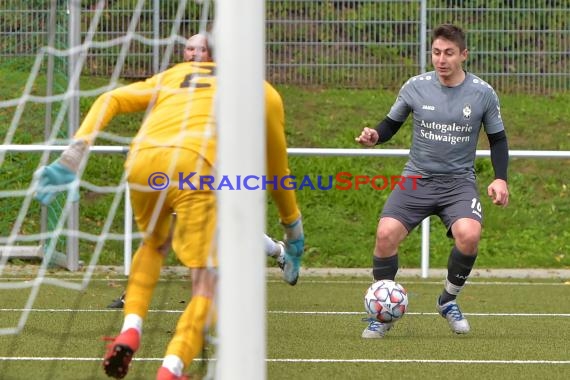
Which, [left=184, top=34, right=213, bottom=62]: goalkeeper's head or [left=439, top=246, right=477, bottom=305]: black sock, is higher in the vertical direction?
[left=184, top=34, right=213, bottom=62]: goalkeeper's head

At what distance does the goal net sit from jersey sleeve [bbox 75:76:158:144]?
0.58ft

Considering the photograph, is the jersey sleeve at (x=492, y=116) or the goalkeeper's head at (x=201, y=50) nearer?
the goalkeeper's head at (x=201, y=50)

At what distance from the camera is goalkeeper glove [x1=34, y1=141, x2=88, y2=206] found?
4570 millimetres

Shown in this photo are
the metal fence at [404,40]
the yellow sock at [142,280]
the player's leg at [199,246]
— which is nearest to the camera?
the player's leg at [199,246]

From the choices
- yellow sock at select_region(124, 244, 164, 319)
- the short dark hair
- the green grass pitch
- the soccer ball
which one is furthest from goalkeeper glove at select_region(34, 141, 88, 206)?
the short dark hair

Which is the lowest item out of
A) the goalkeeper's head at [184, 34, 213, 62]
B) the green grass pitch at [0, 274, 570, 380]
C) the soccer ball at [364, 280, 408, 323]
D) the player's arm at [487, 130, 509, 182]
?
the green grass pitch at [0, 274, 570, 380]

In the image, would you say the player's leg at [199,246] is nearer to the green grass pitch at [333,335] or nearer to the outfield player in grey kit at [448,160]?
the green grass pitch at [333,335]

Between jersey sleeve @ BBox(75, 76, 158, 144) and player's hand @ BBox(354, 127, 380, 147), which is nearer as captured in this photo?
jersey sleeve @ BBox(75, 76, 158, 144)

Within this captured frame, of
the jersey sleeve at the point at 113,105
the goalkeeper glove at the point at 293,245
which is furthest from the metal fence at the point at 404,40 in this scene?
the jersey sleeve at the point at 113,105

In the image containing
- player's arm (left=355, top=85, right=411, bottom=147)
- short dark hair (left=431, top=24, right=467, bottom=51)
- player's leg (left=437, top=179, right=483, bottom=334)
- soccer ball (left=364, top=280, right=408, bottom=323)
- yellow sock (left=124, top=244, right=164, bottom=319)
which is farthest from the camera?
player's arm (left=355, top=85, right=411, bottom=147)

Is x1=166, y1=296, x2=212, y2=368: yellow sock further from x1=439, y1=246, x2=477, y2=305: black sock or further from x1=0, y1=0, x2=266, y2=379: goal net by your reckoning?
x1=439, y1=246, x2=477, y2=305: black sock

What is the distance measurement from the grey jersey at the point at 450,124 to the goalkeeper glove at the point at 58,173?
298 cm

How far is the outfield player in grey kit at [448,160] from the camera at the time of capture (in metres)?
7.20

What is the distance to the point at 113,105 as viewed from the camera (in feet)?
16.4
